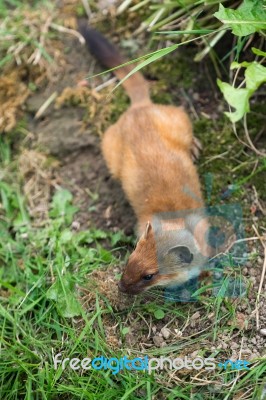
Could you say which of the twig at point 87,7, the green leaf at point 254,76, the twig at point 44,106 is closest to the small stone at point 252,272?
the green leaf at point 254,76

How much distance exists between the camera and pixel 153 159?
13.1 ft

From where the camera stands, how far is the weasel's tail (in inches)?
175

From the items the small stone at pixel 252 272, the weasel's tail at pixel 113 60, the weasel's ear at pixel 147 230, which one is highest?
the weasel's tail at pixel 113 60

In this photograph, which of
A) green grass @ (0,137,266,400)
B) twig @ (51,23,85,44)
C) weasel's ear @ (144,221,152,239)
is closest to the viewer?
green grass @ (0,137,266,400)

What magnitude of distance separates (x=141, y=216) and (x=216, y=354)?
3.82 feet

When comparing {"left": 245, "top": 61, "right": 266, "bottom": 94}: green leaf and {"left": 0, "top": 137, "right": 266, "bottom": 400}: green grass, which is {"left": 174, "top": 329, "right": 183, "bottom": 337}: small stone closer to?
{"left": 0, "top": 137, "right": 266, "bottom": 400}: green grass

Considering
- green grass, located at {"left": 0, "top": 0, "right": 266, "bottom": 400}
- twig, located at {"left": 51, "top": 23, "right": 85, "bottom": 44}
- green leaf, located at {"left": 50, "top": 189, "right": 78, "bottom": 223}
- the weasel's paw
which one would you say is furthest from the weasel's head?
twig, located at {"left": 51, "top": 23, "right": 85, "bottom": 44}

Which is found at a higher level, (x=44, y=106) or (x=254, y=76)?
(x=254, y=76)

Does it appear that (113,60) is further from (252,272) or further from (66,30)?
(252,272)

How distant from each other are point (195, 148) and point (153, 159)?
16.9 inches

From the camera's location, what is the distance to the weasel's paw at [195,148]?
424cm

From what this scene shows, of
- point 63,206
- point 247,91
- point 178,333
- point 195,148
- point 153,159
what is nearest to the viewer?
point 247,91

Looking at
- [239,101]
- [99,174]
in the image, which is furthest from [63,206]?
[239,101]

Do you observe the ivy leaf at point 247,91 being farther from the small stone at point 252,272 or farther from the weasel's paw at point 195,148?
the weasel's paw at point 195,148
